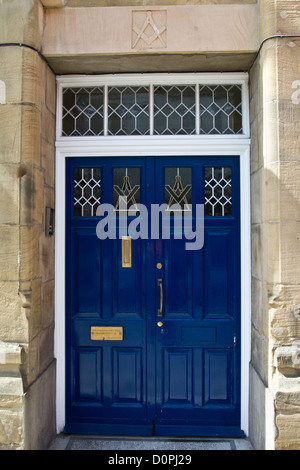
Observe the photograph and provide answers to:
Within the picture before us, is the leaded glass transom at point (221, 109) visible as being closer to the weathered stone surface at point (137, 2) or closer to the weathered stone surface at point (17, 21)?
the weathered stone surface at point (137, 2)

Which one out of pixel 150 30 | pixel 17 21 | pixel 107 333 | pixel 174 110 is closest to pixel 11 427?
pixel 107 333

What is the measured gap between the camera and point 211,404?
3730 millimetres

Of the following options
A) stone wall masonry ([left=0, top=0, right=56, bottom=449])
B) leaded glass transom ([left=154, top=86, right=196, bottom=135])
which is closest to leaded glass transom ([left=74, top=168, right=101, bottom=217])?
stone wall masonry ([left=0, top=0, right=56, bottom=449])

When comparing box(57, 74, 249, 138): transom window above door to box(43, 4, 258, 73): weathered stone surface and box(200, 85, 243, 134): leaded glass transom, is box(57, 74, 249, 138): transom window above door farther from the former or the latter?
box(43, 4, 258, 73): weathered stone surface

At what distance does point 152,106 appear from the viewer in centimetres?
376

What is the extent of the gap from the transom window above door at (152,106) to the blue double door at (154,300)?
1.03ft

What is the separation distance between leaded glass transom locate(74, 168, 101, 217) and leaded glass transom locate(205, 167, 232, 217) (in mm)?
1113

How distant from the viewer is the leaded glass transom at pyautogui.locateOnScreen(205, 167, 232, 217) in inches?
148

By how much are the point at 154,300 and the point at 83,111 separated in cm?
206

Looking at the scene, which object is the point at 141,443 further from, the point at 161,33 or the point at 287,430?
the point at 161,33

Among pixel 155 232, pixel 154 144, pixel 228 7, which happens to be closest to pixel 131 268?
pixel 155 232

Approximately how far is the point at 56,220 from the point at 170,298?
1.40 meters

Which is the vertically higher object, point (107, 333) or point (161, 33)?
point (161, 33)

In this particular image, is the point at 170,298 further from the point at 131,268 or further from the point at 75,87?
the point at 75,87
